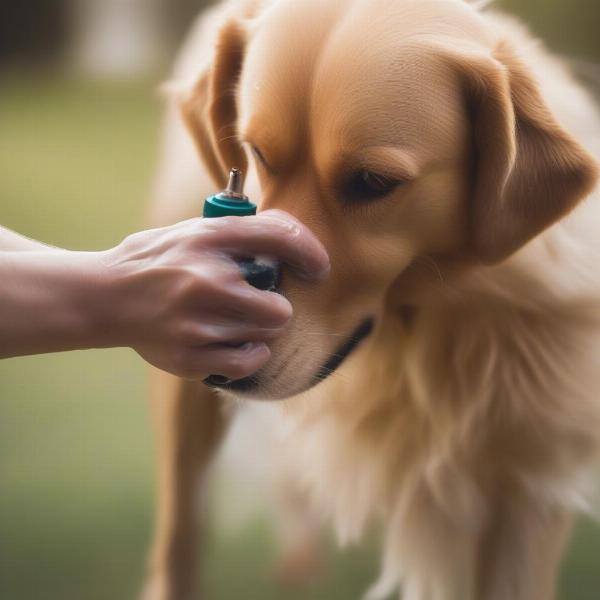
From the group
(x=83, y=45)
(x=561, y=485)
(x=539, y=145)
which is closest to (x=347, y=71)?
(x=539, y=145)

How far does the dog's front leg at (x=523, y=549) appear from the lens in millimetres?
1304

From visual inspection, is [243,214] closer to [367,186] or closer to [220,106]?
[367,186]

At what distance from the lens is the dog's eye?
2.94 ft

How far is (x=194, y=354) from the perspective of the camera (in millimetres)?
763

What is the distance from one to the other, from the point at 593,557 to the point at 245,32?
122 centimetres

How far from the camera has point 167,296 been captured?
2.43ft

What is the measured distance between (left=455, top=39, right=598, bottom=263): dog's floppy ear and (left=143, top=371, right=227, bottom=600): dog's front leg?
597 mm

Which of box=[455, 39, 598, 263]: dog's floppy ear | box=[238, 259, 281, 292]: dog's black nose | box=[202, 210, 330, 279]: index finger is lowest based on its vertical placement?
box=[238, 259, 281, 292]: dog's black nose

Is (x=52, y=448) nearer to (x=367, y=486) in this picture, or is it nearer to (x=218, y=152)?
(x=367, y=486)

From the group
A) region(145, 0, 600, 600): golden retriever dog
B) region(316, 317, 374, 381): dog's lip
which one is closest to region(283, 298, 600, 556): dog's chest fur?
region(145, 0, 600, 600): golden retriever dog

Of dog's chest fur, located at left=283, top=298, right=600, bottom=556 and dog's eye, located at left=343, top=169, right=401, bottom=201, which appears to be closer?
dog's eye, located at left=343, top=169, right=401, bottom=201

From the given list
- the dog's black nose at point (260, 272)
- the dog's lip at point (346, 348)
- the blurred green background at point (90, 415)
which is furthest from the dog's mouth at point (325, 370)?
the blurred green background at point (90, 415)

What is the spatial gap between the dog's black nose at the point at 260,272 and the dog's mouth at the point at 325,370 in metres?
0.11

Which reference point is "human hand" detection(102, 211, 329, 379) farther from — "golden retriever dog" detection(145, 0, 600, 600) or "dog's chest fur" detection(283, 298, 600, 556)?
"dog's chest fur" detection(283, 298, 600, 556)
